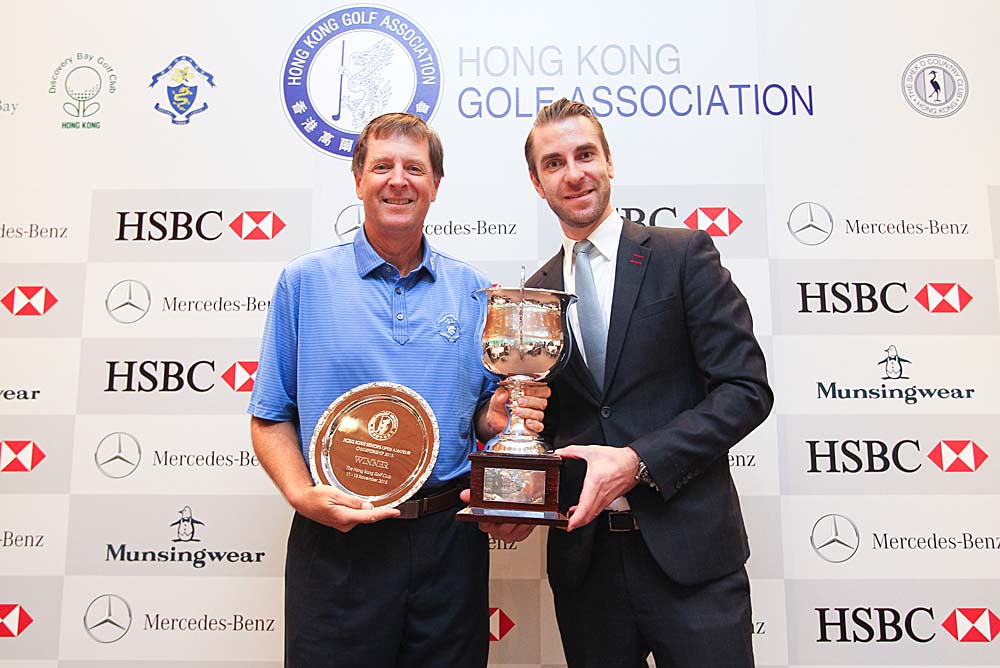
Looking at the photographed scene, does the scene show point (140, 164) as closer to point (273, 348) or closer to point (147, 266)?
point (147, 266)

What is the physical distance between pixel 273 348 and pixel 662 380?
2.87 ft

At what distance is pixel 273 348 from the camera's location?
1.61 meters

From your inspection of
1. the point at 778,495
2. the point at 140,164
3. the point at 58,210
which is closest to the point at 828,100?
the point at 778,495

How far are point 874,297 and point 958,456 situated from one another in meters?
0.53

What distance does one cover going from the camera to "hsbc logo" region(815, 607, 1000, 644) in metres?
2.08

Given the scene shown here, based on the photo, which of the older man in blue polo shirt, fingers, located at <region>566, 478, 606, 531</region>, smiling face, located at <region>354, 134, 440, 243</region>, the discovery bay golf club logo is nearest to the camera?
fingers, located at <region>566, 478, 606, 531</region>

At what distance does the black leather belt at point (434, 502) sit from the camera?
1521mm

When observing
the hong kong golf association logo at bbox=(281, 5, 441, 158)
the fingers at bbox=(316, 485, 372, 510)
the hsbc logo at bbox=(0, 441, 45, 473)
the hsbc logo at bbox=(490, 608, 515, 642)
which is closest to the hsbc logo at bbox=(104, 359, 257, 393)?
the hsbc logo at bbox=(0, 441, 45, 473)

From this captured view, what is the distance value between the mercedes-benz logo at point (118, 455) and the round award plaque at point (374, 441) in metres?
0.99

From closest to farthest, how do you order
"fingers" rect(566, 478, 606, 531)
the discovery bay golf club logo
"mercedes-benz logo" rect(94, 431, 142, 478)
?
"fingers" rect(566, 478, 606, 531)
"mercedes-benz logo" rect(94, 431, 142, 478)
the discovery bay golf club logo

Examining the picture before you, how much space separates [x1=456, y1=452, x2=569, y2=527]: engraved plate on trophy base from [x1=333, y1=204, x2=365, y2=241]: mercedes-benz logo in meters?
1.07

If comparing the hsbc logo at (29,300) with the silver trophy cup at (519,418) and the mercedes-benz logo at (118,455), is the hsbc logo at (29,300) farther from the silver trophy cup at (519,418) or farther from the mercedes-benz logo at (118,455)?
the silver trophy cup at (519,418)

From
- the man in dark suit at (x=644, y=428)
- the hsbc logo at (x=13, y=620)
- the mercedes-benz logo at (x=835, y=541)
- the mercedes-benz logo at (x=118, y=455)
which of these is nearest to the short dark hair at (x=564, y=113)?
the man in dark suit at (x=644, y=428)

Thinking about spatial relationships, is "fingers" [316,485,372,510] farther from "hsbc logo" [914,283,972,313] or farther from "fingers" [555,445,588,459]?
"hsbc logo" [914,283,972,313]
